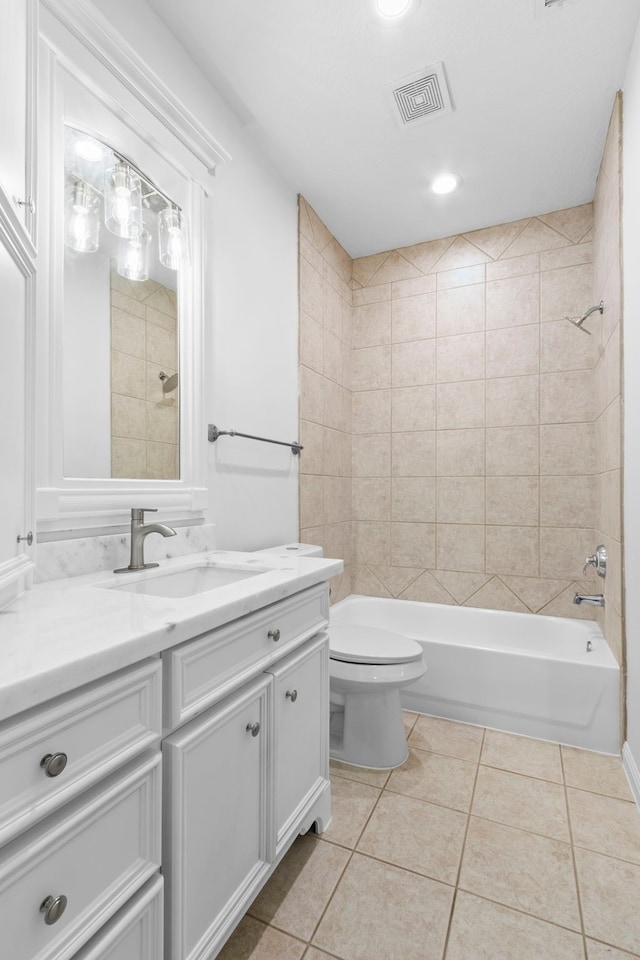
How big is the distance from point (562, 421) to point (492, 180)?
50.3 inches

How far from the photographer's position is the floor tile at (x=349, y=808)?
1.43 meters

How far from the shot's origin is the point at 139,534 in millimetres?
1312

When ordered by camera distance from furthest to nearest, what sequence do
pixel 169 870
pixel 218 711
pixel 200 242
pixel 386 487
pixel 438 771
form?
1. pixel 386 487
2. pixel 438 771
3. pixel 200 242
4. pixel 218 711
5. pixel 169 870

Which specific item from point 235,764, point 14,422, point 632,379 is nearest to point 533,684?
point 632,379

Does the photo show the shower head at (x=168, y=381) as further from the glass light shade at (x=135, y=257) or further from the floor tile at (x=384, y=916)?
the floor tile at (x=384, y=916)

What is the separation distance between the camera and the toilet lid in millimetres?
1784

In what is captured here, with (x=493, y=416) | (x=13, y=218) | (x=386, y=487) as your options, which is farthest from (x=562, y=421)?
(x=13, y=218)

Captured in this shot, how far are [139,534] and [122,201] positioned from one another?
1.00 meters

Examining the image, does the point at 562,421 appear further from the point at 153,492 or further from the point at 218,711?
the point at 218,711

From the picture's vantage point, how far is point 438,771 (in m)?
1.77

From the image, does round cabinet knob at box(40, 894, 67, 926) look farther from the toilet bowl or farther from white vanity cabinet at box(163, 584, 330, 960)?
the toilet bowl

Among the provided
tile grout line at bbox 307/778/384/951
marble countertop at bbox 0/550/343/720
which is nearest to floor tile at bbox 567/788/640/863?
tile grout line at bbox 307/778/384/951

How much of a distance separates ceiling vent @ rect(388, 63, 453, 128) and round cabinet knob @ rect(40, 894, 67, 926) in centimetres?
240

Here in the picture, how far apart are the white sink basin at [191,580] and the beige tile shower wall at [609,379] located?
150 centimetres
